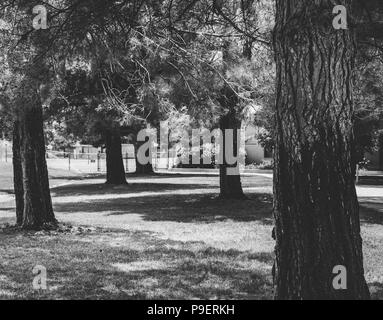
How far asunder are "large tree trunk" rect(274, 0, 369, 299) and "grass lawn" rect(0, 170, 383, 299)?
6.34ft

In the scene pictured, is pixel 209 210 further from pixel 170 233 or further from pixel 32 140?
pixel 32 140

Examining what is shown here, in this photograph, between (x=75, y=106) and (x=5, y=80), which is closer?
(x=5, y=80)

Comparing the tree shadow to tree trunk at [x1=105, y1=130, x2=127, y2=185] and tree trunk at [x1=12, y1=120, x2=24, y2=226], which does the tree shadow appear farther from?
tree trunk at [x1=105, y1=130, x2=127, y2=185]

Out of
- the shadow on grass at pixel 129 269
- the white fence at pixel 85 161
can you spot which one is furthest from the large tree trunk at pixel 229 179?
the white fence at pixel 85 161

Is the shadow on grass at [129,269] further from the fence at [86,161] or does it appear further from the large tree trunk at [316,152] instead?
the fence at [86,161]

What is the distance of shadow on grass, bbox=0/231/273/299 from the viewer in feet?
20.4

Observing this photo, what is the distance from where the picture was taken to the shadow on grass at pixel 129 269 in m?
6.23

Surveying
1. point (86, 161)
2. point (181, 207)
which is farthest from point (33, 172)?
point (86, 161)

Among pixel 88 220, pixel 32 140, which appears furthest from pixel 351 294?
pixel 88 220

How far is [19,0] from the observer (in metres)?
6.84

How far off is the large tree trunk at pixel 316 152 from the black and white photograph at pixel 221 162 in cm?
1

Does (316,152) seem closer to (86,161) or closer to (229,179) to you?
(229,179)

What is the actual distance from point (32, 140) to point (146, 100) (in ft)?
7.98

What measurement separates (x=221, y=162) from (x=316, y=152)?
553 inches
